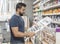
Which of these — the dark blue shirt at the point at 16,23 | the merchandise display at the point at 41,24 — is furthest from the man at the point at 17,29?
the merchandise display at the point at 41,24

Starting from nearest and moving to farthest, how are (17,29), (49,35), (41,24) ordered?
(17,29), (49,35), (41,24)

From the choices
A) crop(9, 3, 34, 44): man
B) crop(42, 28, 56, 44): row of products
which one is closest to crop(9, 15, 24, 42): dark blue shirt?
crop(9, 3, 34, 44): man

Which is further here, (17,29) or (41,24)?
(41,24)

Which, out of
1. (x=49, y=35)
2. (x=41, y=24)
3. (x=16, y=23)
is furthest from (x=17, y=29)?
(x=41, y=24)

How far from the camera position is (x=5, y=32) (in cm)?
626

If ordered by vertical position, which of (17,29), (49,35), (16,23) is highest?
(16,23)

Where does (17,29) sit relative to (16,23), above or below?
below

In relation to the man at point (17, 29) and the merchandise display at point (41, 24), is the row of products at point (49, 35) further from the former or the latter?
the man at point (17, 29)

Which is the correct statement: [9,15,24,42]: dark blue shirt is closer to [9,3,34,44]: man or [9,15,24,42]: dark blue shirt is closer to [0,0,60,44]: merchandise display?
[9,3,34,44]: man

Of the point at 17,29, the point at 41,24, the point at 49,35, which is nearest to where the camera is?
the point at 17,29

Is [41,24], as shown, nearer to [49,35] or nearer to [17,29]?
[49,35]

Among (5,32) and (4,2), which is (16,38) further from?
(4,2)

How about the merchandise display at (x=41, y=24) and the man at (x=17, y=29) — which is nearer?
the man at (x=17, y=29)

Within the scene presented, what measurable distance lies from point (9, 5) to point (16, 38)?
23.4 feet
